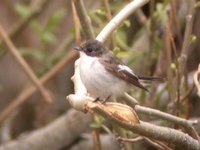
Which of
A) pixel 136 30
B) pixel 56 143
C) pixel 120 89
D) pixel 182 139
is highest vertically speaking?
pixel 136 30

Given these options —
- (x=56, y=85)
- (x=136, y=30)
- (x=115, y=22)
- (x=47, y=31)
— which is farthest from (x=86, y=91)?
(x=56, y=85)

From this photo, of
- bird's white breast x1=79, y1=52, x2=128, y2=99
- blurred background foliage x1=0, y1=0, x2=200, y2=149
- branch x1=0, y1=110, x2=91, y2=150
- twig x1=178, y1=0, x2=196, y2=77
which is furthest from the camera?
branch x1=0, y1=110, x2=91, y2=150

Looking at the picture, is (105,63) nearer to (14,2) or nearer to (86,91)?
(86,91)

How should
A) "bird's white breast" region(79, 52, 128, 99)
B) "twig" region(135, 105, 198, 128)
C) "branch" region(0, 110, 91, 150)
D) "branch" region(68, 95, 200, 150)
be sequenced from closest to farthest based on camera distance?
"branch" region(68, 95, 200, 150) < "twig" region(135, 105, 198, 128) < "bird's white breast" region(79, 52, 128, 99) < "branch" region(0, 110, 91, 150)

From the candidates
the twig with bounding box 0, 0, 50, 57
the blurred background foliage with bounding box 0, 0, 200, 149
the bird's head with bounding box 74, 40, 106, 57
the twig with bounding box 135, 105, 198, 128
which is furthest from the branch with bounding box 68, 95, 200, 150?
the twig with bounding box 0, 0, 50, 57

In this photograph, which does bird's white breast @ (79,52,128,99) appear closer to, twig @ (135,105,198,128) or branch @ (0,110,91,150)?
twig @ (135,105,198,128)

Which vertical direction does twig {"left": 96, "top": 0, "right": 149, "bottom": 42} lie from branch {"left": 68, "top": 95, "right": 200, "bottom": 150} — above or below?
above

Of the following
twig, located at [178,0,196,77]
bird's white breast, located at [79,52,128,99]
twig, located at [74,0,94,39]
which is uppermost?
twig, located at [74,0,94,39]
